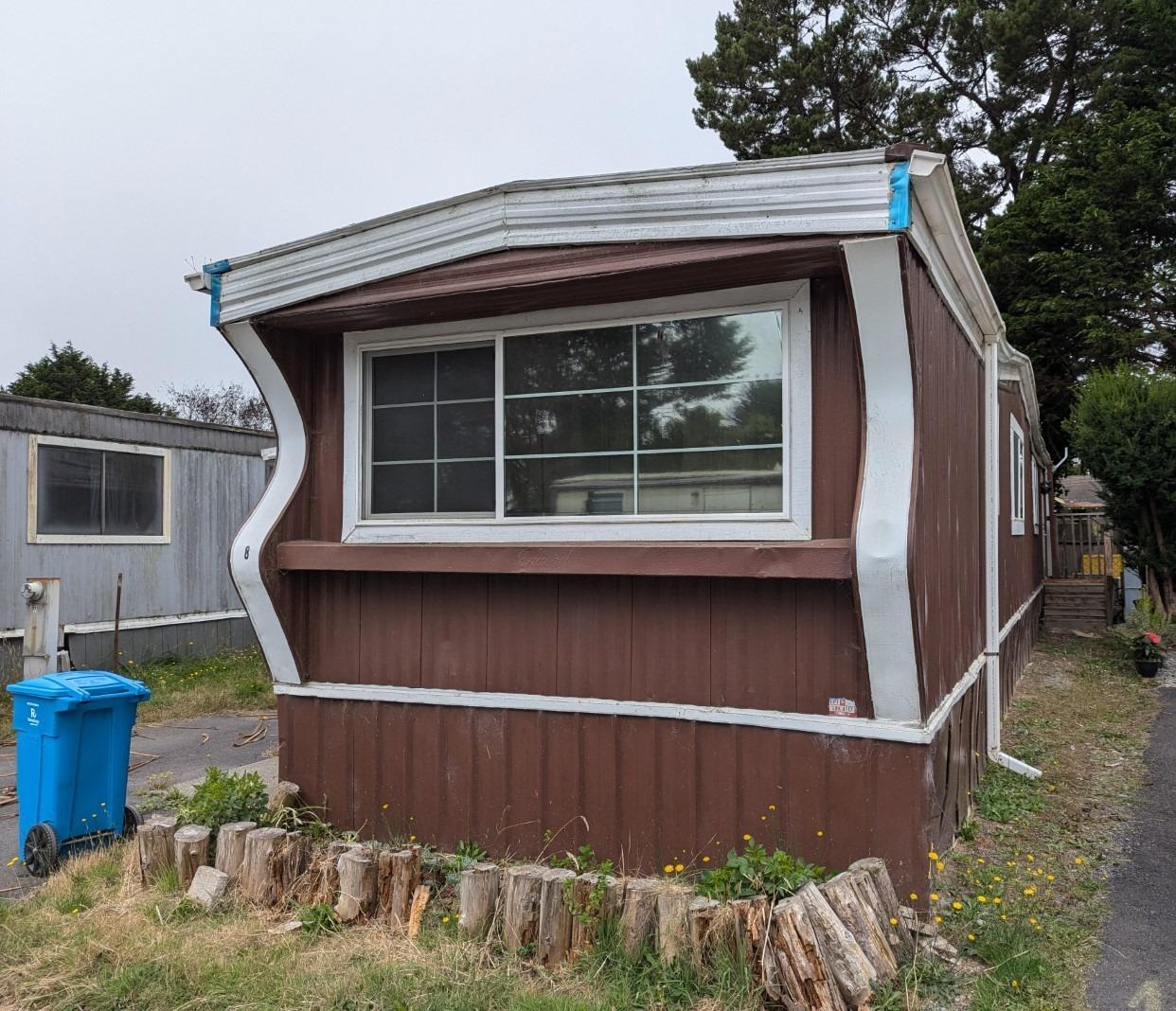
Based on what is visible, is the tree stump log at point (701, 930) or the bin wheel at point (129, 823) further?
the bin wheel at point (129, 823)

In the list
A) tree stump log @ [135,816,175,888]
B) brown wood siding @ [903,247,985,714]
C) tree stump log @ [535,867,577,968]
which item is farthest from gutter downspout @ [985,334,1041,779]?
tree stump log @ [135,816,175,888]

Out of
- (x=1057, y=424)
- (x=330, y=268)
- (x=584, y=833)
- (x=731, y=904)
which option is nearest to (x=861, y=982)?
(x=731, y=904)

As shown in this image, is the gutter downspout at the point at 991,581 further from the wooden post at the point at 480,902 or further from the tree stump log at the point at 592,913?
the wooden post at the point at 480,902

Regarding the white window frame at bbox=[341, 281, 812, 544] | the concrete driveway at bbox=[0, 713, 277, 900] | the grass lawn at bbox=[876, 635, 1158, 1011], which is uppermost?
the white window frame at bbox=[341, 281, 812, 544]

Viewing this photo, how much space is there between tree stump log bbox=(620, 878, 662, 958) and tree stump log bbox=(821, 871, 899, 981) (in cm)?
61

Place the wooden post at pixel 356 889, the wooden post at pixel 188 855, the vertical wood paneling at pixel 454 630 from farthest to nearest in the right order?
the vertical wood paneling at pixel 454 630 < the wooden post at pixel 188 855 < the wooden post at pixel 356 889

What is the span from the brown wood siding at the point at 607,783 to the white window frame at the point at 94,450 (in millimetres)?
6366

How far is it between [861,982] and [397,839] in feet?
7.77

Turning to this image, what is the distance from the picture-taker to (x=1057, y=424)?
64.1ft

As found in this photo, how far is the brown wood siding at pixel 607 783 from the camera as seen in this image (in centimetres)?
365

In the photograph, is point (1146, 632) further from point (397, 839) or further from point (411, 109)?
Result: point (411, 109)

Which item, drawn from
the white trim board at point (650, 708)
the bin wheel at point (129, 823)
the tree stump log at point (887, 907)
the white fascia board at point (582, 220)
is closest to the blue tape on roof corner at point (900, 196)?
the white fascia board at point (582, 220)

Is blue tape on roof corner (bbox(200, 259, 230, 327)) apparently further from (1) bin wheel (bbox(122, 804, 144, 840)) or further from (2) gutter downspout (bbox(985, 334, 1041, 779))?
(2) gutter downspout (bbox(985, 334, 1041, 779))

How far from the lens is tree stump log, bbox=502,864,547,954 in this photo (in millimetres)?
3432
